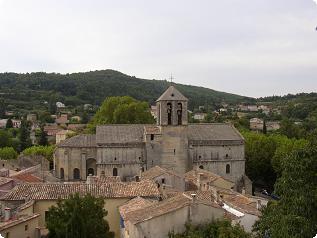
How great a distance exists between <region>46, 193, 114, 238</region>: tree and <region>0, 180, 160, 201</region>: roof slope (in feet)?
11.7

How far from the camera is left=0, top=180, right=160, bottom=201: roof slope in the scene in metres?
26.5

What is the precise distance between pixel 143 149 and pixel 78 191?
16.1 metres

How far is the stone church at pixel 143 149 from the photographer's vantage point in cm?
4234

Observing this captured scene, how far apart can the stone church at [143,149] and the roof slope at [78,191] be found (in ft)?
44.9

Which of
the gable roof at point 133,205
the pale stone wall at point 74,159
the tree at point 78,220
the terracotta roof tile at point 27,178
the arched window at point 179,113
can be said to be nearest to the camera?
the tree at point 78,220

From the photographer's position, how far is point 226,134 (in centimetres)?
4616

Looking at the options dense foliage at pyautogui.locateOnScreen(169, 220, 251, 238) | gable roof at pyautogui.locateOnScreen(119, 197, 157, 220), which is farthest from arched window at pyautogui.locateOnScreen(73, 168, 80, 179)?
dense foliage at pyautogui.locateOnScreen(169, 220, 251, 238)

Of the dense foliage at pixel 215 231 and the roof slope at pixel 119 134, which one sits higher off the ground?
the roof slope at pixel 119 134

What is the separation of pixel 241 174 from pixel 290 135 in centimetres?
2900

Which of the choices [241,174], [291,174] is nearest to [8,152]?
[241,174]

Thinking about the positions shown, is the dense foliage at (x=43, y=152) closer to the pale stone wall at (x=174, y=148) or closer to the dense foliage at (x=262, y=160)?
the pale stone wall at (x=174, y=148)

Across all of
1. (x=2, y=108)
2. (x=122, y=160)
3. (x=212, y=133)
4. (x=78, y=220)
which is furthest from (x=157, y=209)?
(x=2, y=108)

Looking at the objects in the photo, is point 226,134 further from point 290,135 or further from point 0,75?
point 0,75

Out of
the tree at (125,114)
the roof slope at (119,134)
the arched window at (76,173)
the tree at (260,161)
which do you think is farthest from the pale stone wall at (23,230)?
the tree at (125,114)
